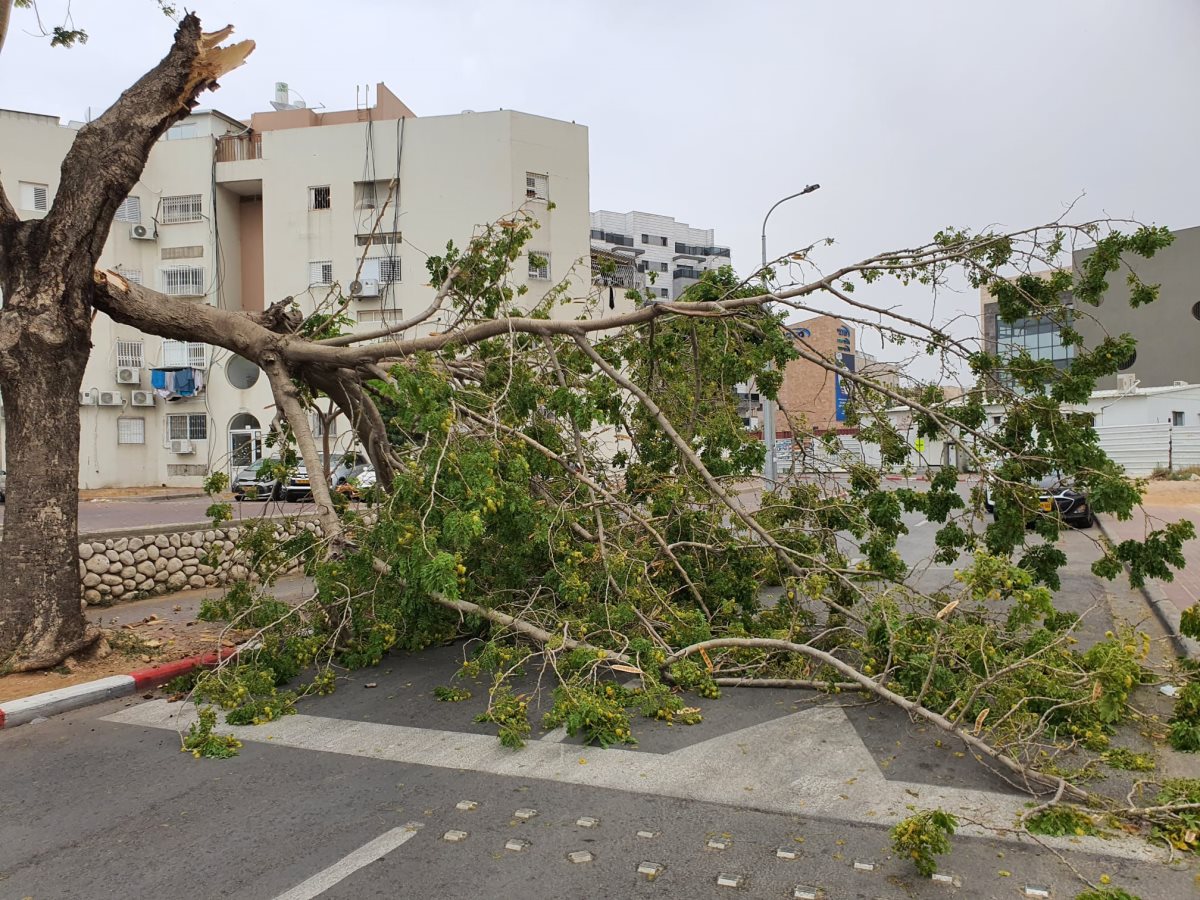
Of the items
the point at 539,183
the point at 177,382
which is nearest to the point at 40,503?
the point at 539,183

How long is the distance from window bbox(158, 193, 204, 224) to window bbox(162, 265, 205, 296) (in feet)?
6.35

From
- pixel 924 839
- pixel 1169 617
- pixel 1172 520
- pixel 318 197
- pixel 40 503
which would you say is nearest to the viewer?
pixel 924 839

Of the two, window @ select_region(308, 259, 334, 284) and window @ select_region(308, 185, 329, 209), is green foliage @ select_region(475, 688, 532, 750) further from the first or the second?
window @ select_region(308, 185, 329, 209)

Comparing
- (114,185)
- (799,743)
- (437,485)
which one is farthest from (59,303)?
(799,743)

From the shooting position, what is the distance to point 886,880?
3482 millimetres

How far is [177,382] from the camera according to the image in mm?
33312

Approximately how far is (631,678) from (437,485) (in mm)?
2277

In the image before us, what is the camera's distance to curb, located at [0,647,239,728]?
611cm

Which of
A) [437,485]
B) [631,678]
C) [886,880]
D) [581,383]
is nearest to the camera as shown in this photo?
[886,880]

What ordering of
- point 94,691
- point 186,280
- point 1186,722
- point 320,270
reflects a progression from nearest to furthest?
point 1186,722, point 94,691, point 320,270, point 186,280

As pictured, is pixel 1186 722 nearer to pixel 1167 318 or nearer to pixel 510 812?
pixel 510 812

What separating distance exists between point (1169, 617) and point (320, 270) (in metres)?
30.6

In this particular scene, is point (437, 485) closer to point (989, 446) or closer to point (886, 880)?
point (886, 880)

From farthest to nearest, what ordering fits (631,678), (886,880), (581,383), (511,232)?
(511,232)
(581,383)
(631,678)
(886,880)
